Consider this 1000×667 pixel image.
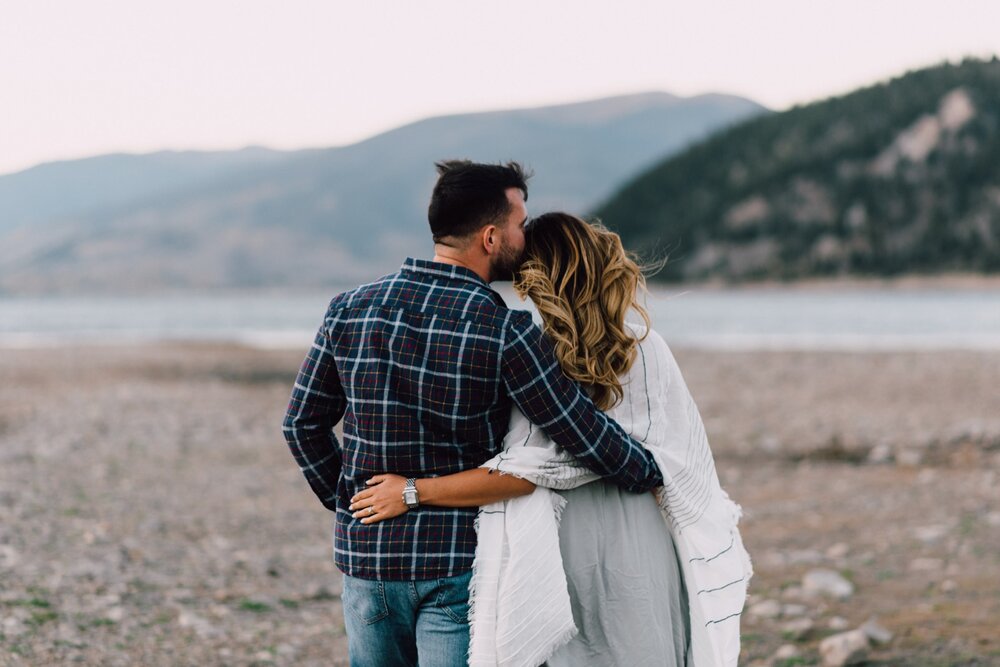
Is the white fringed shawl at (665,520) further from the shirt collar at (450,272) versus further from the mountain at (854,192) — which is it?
the mountain at (854,192)

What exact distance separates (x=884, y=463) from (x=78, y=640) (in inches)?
359

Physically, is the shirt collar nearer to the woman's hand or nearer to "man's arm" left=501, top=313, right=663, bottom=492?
"man's arm" left=501, top=313, right=663, bottom=492

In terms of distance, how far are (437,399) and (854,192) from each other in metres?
149

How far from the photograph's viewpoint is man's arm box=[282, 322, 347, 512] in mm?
3055

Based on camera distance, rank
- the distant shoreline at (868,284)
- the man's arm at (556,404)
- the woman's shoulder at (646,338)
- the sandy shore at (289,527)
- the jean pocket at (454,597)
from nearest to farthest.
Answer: the man's arm at (556,404)
the jean pocket at (454,597)
the woman's shoulder at (646,338)
the sandy shore at (289,527)
the distant shoreline at (868,284)

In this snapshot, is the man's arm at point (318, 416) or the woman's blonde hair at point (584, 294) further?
the man's arm at point (318, 416)

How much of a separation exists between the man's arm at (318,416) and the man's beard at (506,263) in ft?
1.63

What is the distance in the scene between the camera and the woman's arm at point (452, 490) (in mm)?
2848

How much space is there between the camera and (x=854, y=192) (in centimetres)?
14350

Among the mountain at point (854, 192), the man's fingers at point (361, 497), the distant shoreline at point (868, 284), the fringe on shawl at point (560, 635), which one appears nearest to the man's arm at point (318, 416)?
the man's fingers at point (361, 497)

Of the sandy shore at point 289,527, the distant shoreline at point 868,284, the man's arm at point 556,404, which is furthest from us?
the distant shoreline at point 868,284

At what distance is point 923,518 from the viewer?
909 cm

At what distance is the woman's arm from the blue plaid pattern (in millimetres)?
32

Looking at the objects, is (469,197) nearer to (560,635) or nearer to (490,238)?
(490,238)
